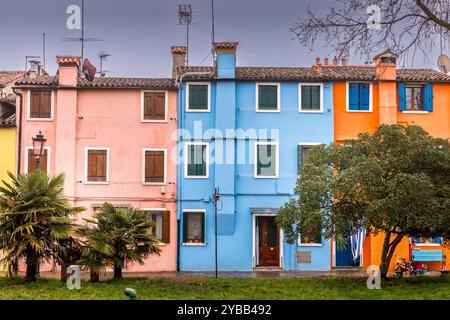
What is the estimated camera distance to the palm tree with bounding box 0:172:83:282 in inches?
680

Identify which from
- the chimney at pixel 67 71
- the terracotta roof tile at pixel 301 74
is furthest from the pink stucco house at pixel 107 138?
the terracotta roof tile at pixel 301 74

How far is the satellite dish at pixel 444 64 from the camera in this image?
95.6 ft

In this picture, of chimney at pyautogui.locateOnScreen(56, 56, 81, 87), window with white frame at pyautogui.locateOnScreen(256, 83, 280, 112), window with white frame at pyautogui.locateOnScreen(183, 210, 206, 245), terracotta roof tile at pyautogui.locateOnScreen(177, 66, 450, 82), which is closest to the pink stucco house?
chimney at pyautogui.locateOnScreen(56, 56, 81, 87)

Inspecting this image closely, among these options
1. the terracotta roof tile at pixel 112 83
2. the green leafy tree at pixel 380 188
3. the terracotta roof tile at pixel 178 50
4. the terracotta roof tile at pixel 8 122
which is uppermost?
the terracotta roof tile at pixel 178 50

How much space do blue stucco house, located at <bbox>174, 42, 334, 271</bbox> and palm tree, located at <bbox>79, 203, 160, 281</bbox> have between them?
7507 millimetres

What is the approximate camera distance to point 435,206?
55.3ft

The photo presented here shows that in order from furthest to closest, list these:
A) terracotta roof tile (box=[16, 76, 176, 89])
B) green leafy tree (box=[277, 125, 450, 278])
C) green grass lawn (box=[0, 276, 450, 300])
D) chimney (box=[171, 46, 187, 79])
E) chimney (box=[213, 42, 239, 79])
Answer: chimney (box=[171, 46, 187, 79]), chimney (box=[213, 42, 239, 79]), terracotta roof tile (box=[16, 76, 176, 89]), green leafy tree (box=[277, 125, 450, 278]), green grass lawn (box=[0, 276, 450, 300])

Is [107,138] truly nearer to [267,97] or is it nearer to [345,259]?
[267,97]

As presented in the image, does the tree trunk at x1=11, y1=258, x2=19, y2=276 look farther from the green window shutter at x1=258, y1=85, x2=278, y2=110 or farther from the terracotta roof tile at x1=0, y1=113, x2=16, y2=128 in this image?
the green window shutter at x1=258, y1=85, x2=278, y2=110

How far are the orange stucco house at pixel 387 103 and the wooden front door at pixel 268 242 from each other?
7.98 ft

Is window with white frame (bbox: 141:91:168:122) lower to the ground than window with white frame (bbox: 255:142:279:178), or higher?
higher

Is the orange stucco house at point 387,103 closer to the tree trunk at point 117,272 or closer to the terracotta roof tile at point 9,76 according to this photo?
the tree trunk at point 117,272

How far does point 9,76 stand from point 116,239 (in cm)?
1890
